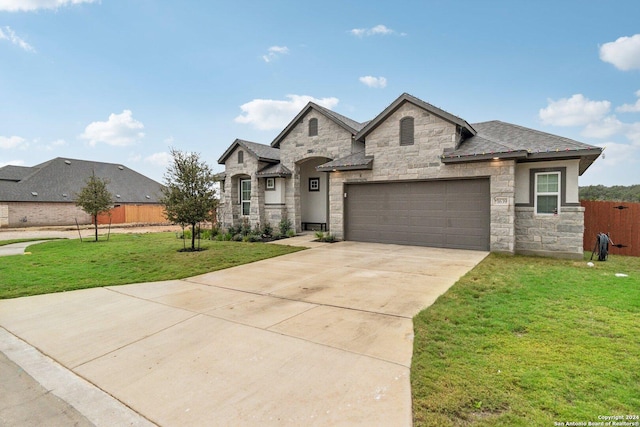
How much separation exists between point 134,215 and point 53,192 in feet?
24.9

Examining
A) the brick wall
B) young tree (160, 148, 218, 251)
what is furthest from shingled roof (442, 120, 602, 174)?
the brick wall

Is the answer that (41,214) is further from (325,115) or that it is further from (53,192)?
(325,115)

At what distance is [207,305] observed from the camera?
5680mm

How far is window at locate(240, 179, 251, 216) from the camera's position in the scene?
18.0 m

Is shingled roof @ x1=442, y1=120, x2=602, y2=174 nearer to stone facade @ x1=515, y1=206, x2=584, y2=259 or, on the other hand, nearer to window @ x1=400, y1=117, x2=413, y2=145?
window @ x1=400, y1=117, x2=413, y2=145

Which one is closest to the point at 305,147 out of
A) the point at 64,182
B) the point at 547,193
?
the point at 547,193

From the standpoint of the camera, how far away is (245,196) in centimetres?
1817

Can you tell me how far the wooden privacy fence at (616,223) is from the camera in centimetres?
1065

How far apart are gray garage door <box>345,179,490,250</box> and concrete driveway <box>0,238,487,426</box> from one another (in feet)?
11.4

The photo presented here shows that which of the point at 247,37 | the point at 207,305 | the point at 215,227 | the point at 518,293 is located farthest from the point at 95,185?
the point at 518,293

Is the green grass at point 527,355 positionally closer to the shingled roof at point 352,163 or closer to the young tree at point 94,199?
the shingled roof at point 352,163

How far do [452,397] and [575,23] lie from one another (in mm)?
17442

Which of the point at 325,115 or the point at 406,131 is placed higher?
the point at 325,115

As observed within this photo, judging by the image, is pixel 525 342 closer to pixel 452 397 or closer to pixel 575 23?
pixel 452 397
